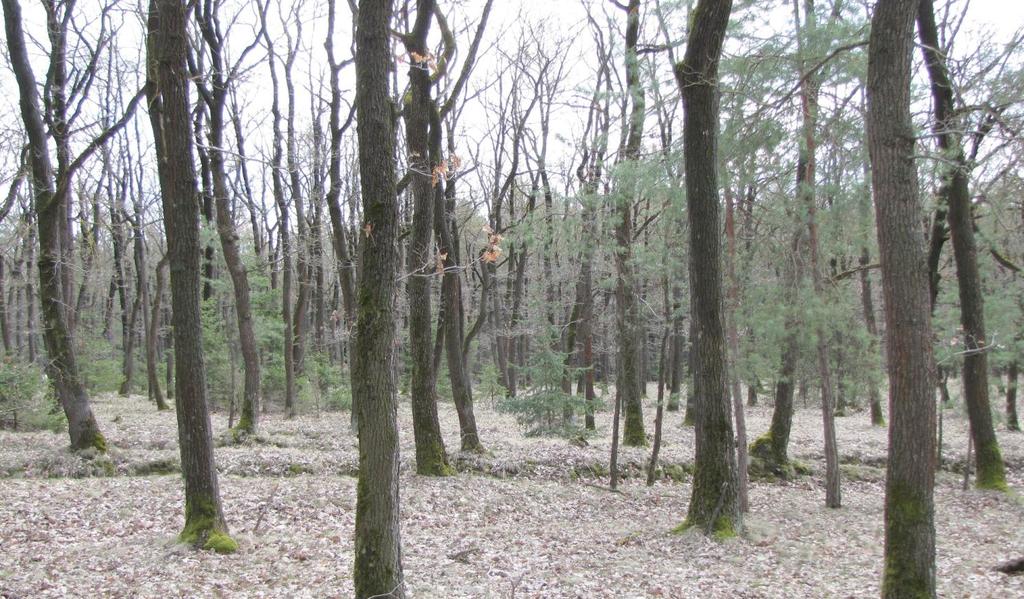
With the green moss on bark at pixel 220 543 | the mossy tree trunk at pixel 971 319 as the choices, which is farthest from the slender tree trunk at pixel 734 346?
the green moss on bark at pixel 220 543

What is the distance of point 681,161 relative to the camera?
8984 mm

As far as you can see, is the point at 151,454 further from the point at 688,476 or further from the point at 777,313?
the point at 777,313

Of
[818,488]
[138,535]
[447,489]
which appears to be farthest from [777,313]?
[138,535]

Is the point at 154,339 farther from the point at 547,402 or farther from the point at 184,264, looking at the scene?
the point at 184,264

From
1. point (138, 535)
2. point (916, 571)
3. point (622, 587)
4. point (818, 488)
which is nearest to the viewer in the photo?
point (916, 571)

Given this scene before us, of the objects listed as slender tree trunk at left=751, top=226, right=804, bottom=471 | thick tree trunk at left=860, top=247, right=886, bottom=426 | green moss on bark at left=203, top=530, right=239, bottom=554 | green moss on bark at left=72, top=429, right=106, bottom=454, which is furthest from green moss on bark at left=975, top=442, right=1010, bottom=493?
green moss on bark at left=72, top=429, right=106, bottom=454

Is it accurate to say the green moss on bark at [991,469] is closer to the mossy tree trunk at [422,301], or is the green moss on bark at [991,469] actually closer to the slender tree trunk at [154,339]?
the mossy tree trunk at [422,301]

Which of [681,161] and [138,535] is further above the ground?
[681,161]

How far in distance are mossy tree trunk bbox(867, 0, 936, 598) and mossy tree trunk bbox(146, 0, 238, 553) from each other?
5818mm

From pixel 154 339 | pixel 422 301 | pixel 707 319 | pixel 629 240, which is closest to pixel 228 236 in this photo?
pixel 422 301

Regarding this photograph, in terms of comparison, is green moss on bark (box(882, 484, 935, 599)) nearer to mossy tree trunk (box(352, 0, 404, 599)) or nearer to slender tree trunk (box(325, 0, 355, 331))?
mossy tree trunk (box(352, 0, 404, 599))

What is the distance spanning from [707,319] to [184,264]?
5477mm

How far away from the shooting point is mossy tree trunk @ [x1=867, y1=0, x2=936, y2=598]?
15.3ft

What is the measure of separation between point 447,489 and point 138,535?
13.0 ft
